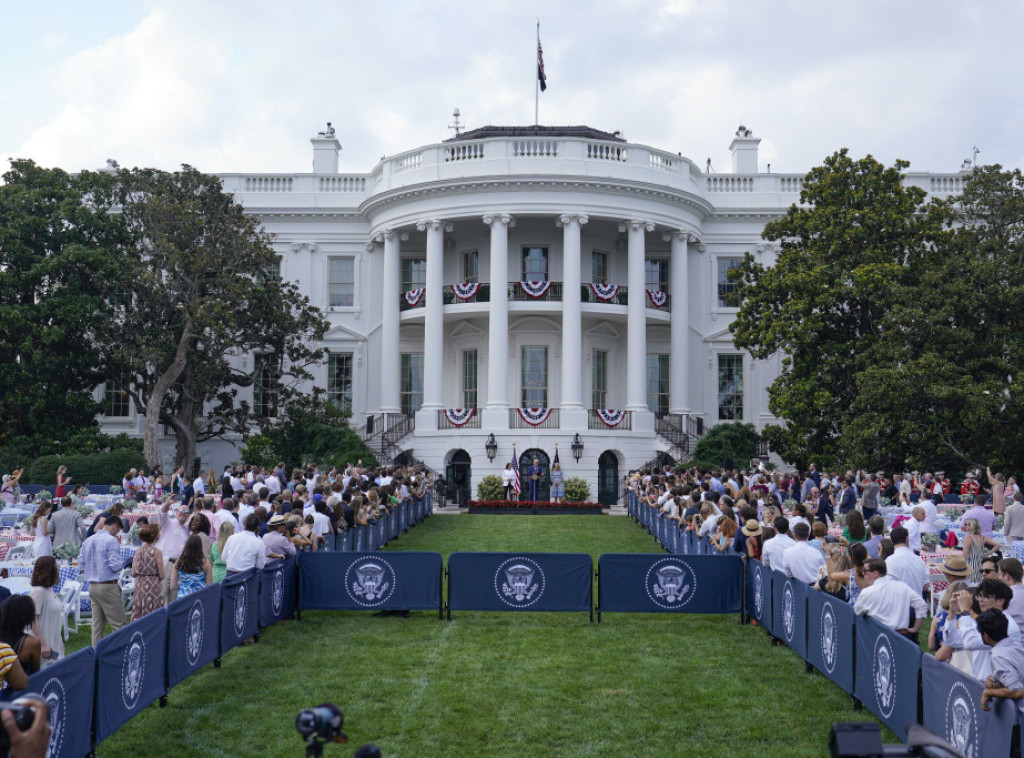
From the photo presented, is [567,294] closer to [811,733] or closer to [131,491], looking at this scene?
[131,491]

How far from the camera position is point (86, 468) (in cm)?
3231

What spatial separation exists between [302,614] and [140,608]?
4.44 meters

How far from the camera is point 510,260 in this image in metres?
41.3

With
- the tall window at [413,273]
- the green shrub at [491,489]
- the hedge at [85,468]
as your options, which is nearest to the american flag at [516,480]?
the green shrub at [491,489]

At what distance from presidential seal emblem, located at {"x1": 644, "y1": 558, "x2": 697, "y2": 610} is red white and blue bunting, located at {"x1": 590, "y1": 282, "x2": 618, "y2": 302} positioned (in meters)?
26.6

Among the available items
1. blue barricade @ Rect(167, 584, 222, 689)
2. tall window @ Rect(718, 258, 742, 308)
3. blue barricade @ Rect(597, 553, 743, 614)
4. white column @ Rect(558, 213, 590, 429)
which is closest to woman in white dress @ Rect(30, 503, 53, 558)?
blue barricade @ Rect(167, 584, 222, 689)

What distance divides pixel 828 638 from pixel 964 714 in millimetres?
3339

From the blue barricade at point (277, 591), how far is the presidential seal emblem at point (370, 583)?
2.62 ft

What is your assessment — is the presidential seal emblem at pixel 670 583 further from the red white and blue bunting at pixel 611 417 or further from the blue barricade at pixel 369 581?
the red white and blue bunting at pixel 611 417

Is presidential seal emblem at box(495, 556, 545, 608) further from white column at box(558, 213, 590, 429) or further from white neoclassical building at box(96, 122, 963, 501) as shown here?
white column at box(558, 213, 590, 429)

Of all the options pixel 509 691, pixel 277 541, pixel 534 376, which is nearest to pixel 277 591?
pixel 277 541

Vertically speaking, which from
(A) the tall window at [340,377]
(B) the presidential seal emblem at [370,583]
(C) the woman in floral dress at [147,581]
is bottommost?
(B) the presidential seal emblem at [370,583]

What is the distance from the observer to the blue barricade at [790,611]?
11.0 meters

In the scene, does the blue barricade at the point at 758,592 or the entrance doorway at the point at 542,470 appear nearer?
the blue barricade at the point at 758,592
